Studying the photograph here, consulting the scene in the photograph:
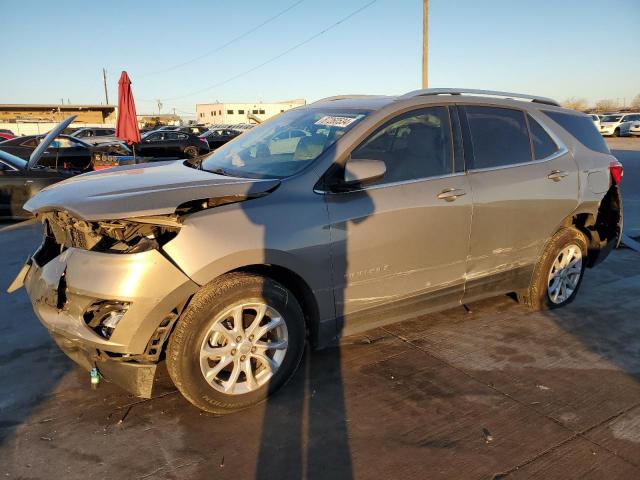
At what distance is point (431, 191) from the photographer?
3.54 metres

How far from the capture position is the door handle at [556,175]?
4.23m

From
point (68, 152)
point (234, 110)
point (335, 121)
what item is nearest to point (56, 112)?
point (234, 110)

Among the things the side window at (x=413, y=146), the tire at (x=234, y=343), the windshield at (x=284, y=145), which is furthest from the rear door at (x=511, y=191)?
the tire at (x=234, y=343)

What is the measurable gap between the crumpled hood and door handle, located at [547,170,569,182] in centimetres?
247

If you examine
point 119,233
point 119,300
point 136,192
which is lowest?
point 119,300

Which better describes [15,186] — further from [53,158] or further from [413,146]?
[413,146]

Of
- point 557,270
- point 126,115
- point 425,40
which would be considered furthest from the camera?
point 425,40

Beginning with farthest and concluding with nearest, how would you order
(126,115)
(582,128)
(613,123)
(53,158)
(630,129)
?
(613,123), (630,129), (53,158), (126,115), (582,128)

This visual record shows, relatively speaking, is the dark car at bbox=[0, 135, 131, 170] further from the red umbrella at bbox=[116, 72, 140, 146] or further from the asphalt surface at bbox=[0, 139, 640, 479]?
the asphalt surface at bbox=[0, 139, 640, 479]

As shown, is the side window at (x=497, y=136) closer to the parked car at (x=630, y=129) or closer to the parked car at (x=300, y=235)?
the parked car at (x=300, y=235)

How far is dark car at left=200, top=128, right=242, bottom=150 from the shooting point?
24781 millimetres

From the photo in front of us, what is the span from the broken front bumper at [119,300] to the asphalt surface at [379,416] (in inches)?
14.8

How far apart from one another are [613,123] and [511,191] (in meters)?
38.0

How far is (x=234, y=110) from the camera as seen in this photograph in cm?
9512
